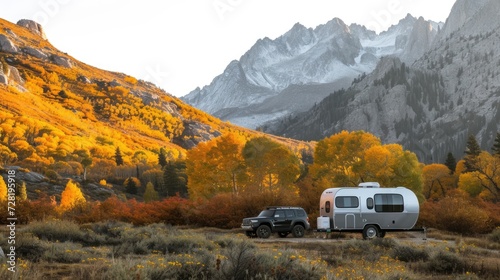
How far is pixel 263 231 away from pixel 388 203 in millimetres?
7871

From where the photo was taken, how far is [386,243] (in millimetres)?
20875

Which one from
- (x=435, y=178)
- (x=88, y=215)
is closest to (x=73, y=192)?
(x=88, y=215)

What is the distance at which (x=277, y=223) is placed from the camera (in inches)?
1118

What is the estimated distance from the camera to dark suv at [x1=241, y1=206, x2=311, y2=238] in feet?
92.3

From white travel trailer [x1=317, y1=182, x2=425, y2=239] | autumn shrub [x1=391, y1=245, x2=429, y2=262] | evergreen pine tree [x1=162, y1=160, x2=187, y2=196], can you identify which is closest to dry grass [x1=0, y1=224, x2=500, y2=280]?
autumn shrub [x1=391, y1=245, x2=429, y2=262]

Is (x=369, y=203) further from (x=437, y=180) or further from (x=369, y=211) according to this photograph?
(x=437, y=180)

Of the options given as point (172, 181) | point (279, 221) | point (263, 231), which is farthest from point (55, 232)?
point (172, 181)

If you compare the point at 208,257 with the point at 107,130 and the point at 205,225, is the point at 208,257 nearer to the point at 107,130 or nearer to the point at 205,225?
the point at 205,225

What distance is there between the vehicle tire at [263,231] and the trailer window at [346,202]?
4584mm

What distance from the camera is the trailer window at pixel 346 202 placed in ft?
89.8

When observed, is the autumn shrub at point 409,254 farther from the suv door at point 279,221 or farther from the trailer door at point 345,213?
the suv door at point 279,221

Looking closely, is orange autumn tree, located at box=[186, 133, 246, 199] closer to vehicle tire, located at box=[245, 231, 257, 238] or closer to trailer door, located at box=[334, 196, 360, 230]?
vehicle tire, located at box=[245, 231, 257, 238]

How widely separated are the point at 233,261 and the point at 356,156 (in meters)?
49.4

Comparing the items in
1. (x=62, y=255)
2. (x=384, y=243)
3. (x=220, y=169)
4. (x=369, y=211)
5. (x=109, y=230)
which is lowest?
(x=384, y=243)
